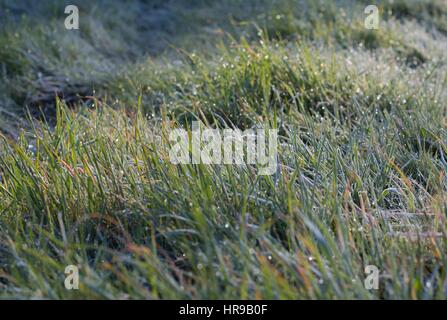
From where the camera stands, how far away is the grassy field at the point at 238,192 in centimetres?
181

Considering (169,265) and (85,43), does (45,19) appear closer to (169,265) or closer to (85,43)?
(85,43)

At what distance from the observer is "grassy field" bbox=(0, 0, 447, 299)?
71.2 inches

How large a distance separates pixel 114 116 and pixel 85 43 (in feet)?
6.88

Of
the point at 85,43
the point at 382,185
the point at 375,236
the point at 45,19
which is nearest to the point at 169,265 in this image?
the point at 375,236

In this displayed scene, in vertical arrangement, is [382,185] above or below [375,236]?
above

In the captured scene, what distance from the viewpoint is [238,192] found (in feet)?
7.18

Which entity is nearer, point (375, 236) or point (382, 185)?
point (375, 236)

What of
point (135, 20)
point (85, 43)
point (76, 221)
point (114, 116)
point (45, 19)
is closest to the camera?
point (76, 221)

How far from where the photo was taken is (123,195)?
7.47ft

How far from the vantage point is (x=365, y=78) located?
3602mm

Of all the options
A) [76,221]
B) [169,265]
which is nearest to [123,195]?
[76,221]

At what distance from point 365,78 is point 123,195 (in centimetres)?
Answer: 182

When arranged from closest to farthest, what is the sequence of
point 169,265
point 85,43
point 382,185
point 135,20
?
point 169,265
point 382,185
point 85,43
point 135,20
